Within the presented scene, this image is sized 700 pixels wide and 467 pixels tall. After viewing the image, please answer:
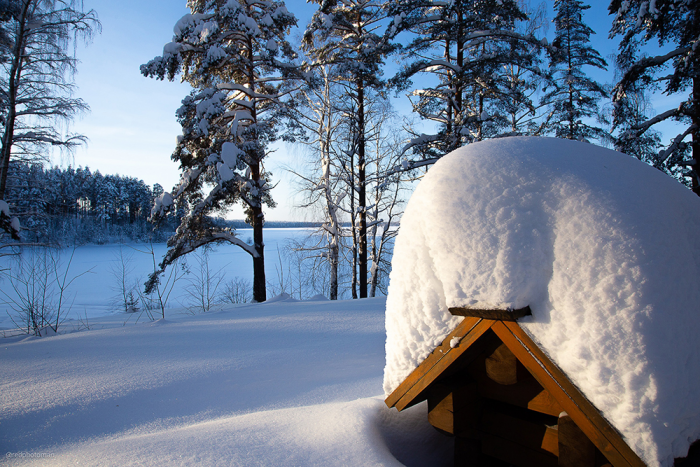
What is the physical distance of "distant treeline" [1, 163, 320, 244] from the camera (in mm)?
9750

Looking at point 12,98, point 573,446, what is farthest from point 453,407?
point 12,98

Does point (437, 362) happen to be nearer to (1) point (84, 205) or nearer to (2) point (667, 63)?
(2) point (667, 63)

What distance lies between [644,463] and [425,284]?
783 millimetres

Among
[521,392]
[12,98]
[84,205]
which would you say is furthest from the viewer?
[84,205]

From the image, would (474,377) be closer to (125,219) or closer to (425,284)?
(425,284)

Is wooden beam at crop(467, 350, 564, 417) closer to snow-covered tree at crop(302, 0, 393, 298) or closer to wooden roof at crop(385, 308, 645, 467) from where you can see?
wooden roof at crop(385, 308, 645, 467)

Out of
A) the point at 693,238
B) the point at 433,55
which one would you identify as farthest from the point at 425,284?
the point at 433,55

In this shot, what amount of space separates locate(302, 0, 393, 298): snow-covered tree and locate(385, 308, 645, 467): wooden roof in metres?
10.9

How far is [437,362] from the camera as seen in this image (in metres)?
1.30

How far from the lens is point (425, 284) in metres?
1.31

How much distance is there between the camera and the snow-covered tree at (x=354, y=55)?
10.8m

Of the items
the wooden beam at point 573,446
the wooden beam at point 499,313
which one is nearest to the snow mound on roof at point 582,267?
the wooden beam at point 499,313

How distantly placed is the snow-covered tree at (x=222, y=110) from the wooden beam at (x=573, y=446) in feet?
28.1

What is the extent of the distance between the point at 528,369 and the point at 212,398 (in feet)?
8.30
